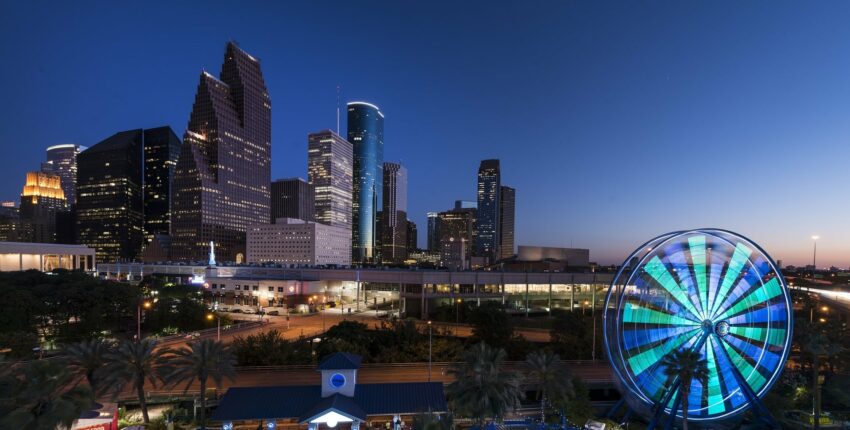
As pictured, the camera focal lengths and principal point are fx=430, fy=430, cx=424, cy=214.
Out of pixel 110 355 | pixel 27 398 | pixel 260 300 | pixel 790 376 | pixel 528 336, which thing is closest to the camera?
pixel 27 398

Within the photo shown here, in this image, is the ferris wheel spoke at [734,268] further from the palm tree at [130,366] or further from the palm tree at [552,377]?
the palm tree at [130,366]

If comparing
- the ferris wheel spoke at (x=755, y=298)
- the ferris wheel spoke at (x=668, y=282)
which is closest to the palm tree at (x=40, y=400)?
the ferris wheel spoke at (x=668, y=282)

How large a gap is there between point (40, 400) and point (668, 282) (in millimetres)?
38017

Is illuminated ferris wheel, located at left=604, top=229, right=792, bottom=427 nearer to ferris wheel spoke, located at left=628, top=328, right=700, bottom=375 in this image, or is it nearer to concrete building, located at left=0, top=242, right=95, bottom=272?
ferris wheel spoke, located at left=628, top=328, right=700, bottom=375

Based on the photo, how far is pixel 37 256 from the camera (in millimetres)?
121000

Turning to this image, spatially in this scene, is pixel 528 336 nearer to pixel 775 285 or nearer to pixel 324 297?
pixel 775 285

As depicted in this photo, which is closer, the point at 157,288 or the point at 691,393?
the point at 691,393

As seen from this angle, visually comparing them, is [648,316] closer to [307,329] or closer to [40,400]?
[40,400]

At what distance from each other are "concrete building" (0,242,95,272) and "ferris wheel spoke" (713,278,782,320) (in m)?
139

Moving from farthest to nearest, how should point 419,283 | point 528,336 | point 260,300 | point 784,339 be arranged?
point 260,300, point 419,283, point 528,336, point 784,339

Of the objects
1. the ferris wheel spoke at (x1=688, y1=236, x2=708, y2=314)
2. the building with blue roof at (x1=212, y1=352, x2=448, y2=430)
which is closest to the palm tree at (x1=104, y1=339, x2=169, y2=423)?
the building with blue roof at (x1=212, y1=352, x2=448, y2=430)

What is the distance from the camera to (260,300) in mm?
95375

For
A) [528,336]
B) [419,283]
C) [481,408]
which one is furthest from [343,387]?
[419,283]

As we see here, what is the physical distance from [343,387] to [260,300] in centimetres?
7407
